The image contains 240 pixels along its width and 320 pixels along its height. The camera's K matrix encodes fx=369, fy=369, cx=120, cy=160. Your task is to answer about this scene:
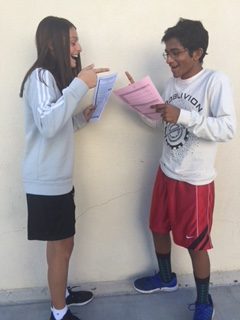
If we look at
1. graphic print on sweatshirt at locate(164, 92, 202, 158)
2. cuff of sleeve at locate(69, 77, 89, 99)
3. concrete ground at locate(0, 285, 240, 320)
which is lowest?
concrete ground at locate(0, 285, 240, 320)

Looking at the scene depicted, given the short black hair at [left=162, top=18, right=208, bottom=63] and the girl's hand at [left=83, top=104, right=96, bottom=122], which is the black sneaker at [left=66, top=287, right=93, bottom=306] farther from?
the short black hair at [left=162, top=18, right=208, bottom=63]

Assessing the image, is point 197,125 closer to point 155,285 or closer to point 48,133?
point 48,133

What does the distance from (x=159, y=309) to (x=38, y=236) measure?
896 millimetres

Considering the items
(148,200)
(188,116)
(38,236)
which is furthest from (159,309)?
(188,116)

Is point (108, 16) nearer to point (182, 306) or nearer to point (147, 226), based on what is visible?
point (147, 226)

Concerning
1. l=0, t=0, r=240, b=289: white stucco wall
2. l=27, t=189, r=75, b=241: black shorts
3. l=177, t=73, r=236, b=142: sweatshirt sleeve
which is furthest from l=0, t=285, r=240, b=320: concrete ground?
l=177, t=73, r=236, b=142: sweatshirt sleeve

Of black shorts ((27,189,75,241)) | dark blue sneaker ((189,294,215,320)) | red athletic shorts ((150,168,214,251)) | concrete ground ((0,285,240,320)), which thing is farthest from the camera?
concrete ground ((0,285,240,320))

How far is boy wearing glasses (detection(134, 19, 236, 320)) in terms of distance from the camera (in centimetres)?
172

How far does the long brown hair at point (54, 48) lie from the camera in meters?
1.65

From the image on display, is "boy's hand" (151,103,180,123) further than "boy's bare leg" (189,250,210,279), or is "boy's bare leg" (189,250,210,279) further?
"boy's bare leg" (189,250,210,279)

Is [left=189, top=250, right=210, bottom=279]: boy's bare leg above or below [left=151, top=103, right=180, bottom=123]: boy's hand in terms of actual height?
below

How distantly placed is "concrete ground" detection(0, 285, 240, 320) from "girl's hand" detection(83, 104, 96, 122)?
3.68 ft

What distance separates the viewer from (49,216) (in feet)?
5.80

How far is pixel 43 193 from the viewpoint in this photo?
1.74 meters
